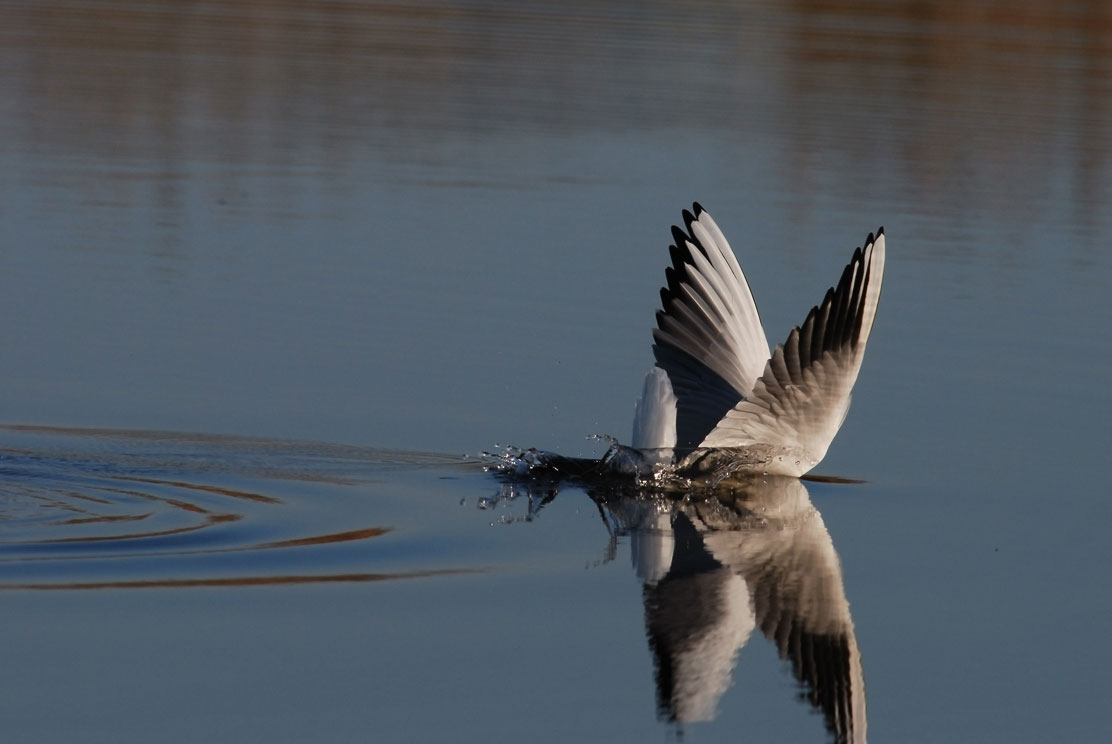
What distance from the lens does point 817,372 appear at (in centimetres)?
790

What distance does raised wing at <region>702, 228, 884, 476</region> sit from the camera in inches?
307

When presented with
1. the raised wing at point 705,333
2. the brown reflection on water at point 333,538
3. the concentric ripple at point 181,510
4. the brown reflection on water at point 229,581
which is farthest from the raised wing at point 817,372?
the brown reflection on water at point 229,581

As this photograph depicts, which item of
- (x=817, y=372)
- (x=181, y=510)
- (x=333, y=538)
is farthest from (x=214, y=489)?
(x=817, y=372)

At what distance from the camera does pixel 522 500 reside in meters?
7.82

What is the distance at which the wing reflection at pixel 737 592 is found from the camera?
554 cm

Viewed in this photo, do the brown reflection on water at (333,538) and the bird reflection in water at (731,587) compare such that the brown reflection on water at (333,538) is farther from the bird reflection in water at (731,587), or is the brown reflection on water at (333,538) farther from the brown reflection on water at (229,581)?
the bird reflection in water at (731,587)

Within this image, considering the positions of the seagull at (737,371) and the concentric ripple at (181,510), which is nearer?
the concentric ripple at (181,510)

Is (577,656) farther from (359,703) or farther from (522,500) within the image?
(522,500)

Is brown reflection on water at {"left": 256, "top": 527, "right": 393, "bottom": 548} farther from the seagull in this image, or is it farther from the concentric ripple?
the seagull

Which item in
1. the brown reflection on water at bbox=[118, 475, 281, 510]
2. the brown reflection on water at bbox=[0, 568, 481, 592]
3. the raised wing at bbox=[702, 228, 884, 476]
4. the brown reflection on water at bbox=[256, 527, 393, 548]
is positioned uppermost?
the raised wing at bbox=[702, 228, 884, 476]

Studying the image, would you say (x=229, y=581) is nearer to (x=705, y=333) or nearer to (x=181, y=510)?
(x=181, y=510)

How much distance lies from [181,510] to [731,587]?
208cm

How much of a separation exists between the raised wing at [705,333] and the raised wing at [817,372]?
0.71 ft

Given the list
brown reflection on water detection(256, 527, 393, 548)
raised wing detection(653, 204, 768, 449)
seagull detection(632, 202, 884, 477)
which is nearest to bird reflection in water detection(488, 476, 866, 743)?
seagull detection(632, 202, 884, 477)
